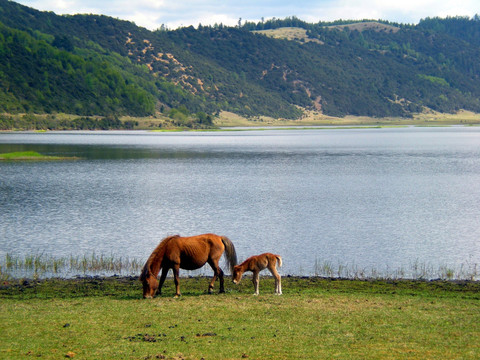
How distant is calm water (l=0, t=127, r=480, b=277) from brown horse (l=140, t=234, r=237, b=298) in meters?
7.43

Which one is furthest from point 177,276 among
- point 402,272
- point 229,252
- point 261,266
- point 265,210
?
point 265,210

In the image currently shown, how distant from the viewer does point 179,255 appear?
55.4 feet

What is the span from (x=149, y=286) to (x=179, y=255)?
1080mm

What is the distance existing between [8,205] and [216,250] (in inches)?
1134

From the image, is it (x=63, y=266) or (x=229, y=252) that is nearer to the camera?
(x=229, y=252)

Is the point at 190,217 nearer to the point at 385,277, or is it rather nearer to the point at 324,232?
the point at 324,232

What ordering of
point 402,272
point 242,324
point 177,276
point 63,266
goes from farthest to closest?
point 63,266, point 402,272, point 177,276, point 242,324

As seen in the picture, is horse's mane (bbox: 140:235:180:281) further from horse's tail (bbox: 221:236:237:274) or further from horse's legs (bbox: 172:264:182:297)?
horse's tail (bbox: 221:236:237:274)

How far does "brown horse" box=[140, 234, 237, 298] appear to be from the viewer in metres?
16.6

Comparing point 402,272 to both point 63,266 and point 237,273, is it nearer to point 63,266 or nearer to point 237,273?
point 237,273

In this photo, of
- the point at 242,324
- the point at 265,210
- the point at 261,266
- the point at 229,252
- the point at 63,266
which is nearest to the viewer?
the point at 242,324

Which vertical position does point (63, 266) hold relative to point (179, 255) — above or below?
below

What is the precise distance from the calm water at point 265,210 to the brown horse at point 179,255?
743 centimetres

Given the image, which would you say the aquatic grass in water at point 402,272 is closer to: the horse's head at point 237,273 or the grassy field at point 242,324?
the grassy field at point 242,324
